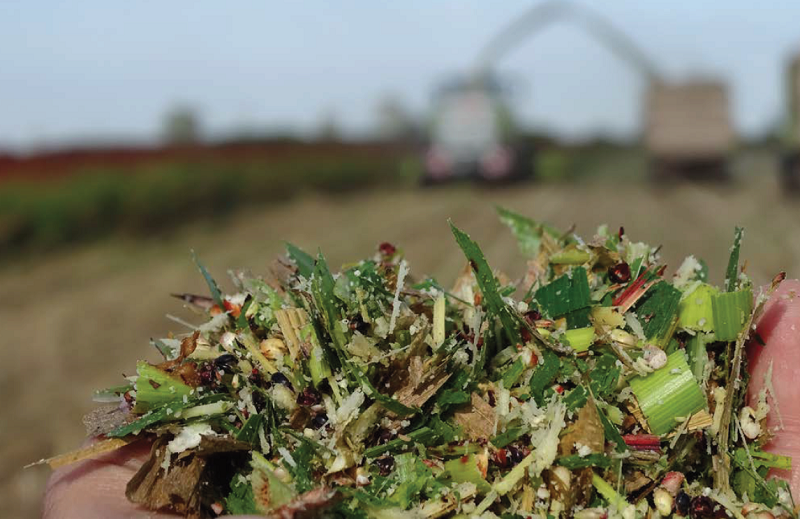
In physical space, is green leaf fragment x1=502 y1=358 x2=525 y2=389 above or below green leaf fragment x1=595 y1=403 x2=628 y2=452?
above

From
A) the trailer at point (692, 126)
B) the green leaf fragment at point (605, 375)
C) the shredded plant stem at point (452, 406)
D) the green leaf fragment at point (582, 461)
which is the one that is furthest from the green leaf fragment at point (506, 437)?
the trailer at point (692, 126)

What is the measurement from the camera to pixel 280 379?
1863 mm

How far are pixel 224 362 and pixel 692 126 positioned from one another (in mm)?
19829

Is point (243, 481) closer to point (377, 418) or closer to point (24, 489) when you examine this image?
point (377, 418)

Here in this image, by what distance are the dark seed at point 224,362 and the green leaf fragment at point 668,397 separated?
1.05m

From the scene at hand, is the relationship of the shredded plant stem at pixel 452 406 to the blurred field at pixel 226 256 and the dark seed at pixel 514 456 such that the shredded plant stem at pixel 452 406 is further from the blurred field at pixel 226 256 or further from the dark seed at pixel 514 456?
the blurred field at pixel 226 256

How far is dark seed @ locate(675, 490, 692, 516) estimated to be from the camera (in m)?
1.79

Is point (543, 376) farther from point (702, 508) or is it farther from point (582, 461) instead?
point (702, 508)

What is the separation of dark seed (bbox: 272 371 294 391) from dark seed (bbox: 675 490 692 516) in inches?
38.7

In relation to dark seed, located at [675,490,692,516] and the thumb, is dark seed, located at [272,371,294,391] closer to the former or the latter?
dark seed, located at [675,490,692,516]

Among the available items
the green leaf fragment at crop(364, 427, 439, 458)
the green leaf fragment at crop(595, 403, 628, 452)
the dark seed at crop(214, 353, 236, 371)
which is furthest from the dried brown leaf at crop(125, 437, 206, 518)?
the green leaf fragment at crop(595, 403, 628, 452)

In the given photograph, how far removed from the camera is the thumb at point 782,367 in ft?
6.52

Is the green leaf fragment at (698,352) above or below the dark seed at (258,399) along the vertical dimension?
below

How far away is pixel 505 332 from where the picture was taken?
6.66 feet
